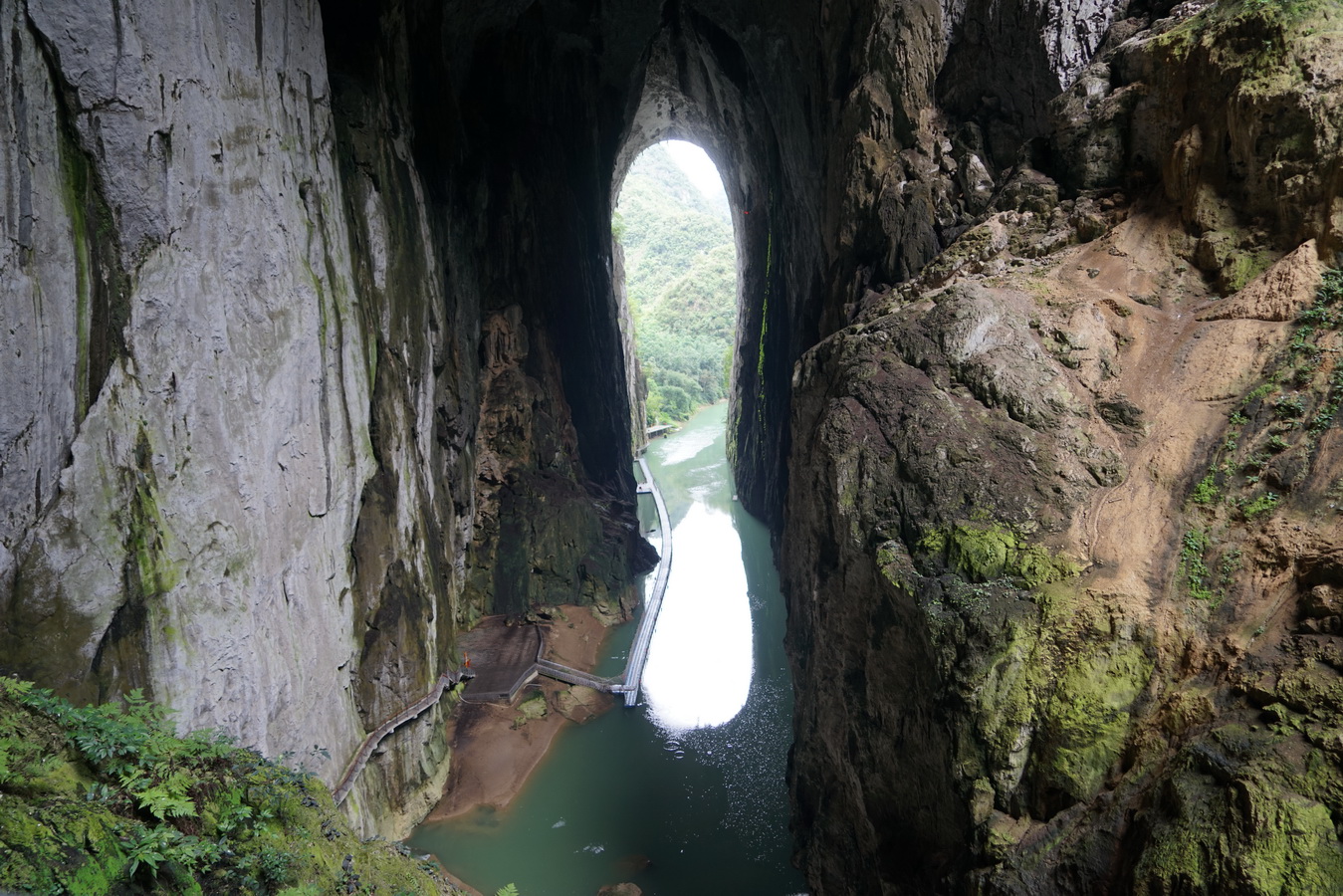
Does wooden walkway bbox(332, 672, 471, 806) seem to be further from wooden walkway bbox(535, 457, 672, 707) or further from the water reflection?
the water reflection

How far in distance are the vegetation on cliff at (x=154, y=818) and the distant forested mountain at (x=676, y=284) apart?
26148 millimetres

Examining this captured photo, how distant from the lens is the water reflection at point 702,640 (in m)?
13.1

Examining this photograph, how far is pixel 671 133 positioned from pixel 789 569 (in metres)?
18.9

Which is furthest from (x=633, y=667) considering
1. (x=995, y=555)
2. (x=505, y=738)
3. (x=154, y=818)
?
(x=154, y=818)

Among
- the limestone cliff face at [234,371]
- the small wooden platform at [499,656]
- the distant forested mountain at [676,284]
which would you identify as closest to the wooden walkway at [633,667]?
the small wooden platform at [499,656]

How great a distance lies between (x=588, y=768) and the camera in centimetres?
1150

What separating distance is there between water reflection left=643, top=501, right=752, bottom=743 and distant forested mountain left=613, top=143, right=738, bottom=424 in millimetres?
13923

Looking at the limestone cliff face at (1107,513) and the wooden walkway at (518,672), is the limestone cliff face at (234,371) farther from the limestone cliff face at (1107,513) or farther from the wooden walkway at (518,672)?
the limestone cliff face at (1107,513)

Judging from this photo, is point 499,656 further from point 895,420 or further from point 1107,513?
Answer: point 1107,513

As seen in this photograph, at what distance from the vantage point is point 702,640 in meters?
15.7

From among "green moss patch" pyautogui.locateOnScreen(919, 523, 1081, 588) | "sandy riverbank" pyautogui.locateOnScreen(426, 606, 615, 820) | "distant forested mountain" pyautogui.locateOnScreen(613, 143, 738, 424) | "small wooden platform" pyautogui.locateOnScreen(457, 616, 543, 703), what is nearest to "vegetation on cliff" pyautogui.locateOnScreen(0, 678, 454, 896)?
"green moss patch" pyautogui.locateOnScreen(919, 523, 1081, 588)

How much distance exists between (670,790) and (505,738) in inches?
106

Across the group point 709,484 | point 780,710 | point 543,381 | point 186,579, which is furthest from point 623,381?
point 186,579

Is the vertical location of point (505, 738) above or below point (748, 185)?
below
